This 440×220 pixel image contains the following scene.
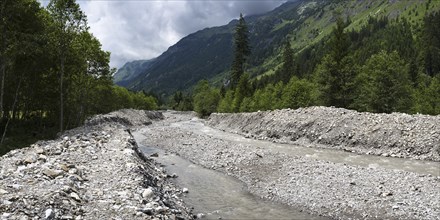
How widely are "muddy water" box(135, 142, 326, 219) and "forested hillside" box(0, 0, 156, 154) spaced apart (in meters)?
15.1

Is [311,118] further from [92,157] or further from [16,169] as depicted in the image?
[16,169]

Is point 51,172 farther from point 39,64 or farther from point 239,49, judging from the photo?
point 239,49

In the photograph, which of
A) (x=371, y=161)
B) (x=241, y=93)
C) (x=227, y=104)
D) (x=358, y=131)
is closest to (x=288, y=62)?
(x=241, y=93)

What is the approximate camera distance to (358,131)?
107 ft

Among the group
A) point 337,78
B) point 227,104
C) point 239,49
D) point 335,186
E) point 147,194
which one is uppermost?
point 239,49

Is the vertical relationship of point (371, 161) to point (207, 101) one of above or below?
below

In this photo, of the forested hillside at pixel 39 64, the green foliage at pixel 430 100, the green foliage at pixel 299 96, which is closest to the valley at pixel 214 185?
the forested hillside at pixel 39 64

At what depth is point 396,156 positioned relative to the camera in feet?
88.5

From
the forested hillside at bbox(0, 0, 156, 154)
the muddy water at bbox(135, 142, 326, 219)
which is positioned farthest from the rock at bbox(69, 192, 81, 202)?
the forested hillside at bbox(0, 0, 156, 154)

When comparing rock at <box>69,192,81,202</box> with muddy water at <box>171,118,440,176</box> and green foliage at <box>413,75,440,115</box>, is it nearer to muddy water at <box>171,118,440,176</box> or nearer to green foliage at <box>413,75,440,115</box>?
muddy water at <box>171,118,440,176</box>

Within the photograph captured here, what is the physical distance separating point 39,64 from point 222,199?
25275 mm

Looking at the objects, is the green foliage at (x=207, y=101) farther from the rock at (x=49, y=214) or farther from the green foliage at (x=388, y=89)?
the rock at (x=49, y=214)

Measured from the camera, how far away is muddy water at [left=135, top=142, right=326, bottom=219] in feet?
51.4

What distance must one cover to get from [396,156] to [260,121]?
74.7ft
